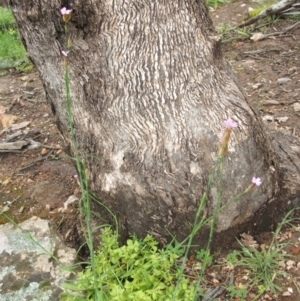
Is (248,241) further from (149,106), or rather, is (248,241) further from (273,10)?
(273,10)

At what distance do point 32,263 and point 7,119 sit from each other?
6.33ft

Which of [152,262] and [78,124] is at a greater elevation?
[78,124]

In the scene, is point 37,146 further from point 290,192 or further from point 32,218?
point 290,192

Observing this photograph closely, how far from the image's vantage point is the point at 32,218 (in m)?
2.56

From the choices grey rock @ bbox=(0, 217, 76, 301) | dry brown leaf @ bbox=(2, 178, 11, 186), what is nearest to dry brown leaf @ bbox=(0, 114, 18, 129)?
dry brown leaf @ bbox=(2, 178, 11, 186)

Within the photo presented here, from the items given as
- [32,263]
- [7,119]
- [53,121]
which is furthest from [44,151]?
[32,263]

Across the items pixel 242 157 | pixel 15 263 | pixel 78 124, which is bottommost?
pixel 15 263

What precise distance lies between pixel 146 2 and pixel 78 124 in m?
0.67

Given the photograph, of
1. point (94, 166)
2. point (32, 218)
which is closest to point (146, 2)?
point (94, 166)

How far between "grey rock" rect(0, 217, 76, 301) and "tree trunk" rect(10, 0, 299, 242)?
405 millimetres

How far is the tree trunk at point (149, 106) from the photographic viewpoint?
82.0 inches

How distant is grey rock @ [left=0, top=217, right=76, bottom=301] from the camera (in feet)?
7.00

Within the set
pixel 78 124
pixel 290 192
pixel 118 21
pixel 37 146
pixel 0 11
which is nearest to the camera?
pixel 118 21

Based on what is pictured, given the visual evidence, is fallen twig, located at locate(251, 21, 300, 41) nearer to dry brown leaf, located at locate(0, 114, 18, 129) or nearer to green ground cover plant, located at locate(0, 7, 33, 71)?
green ground cover plant, located at locate(0, 7, 33, 71)
